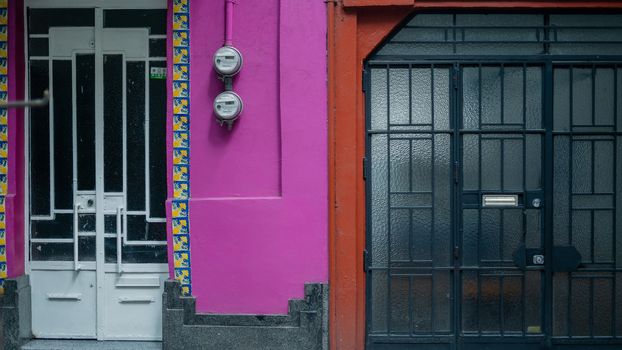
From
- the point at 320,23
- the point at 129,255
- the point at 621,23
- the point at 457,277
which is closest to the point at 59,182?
the point at 129,255

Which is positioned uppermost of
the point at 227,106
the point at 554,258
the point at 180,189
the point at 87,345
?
the point at 227,106

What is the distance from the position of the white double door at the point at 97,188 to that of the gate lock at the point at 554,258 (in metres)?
3.40

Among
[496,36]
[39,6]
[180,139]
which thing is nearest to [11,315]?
[180,139]

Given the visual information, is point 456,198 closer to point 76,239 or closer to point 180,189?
point 180,189

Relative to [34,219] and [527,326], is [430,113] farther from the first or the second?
[34,219]

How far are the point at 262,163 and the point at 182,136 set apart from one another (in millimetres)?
781

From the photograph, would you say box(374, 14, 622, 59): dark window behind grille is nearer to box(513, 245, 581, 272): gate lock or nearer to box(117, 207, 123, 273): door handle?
box(513, 245, 581, 272): gate lock

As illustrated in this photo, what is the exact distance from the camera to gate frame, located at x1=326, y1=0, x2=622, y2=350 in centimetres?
602

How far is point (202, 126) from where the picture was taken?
6.10 metres

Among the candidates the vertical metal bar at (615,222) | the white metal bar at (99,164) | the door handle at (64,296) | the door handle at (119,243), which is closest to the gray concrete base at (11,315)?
the door handle at (64,296)

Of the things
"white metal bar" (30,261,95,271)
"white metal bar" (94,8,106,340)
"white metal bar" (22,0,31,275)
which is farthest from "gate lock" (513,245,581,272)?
"white metal bar" (22,0,31,275)

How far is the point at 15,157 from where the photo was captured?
6207 millimetres

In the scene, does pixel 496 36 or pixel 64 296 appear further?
pixel 64 296

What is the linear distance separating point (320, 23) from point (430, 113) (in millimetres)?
1328
